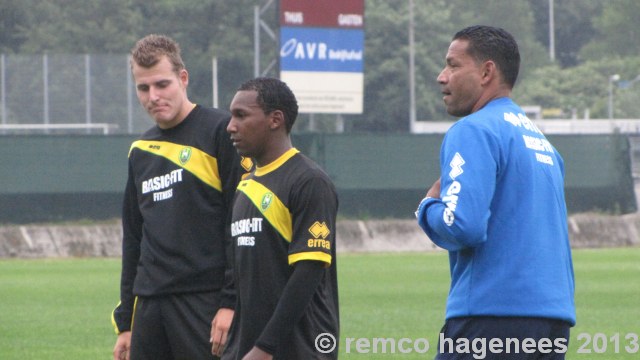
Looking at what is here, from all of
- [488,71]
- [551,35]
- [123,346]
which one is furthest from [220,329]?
[551,35]

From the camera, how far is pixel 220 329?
6.37 metres

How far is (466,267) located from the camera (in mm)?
5320

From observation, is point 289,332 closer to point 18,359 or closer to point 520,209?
point 520,209

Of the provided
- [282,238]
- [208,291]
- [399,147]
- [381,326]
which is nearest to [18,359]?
[381,326]

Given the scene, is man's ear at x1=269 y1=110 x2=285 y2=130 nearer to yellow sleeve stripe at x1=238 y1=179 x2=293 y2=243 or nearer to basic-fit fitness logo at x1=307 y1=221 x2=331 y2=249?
yellow sleeve stripe at x1=238 y1=179 x2=293 y2=243

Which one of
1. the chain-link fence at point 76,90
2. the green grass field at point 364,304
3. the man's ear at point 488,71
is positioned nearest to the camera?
the man's ear at point 488,71

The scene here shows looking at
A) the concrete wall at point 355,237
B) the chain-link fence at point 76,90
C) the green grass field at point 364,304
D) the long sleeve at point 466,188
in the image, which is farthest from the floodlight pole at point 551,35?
the long sleeve at point 466,188

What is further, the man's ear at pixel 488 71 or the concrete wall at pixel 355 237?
the concrete wall at pixel 355 237

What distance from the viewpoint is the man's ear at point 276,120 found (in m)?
6.03

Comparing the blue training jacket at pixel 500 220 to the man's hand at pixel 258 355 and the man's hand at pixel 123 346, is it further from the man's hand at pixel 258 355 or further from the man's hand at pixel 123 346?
the man's hand at pixel 123 346

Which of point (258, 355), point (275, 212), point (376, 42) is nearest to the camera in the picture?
point (258, 355)

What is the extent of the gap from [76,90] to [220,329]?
4038cm

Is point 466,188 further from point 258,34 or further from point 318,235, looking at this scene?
point 258,34

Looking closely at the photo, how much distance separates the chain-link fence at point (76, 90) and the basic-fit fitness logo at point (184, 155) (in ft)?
124
